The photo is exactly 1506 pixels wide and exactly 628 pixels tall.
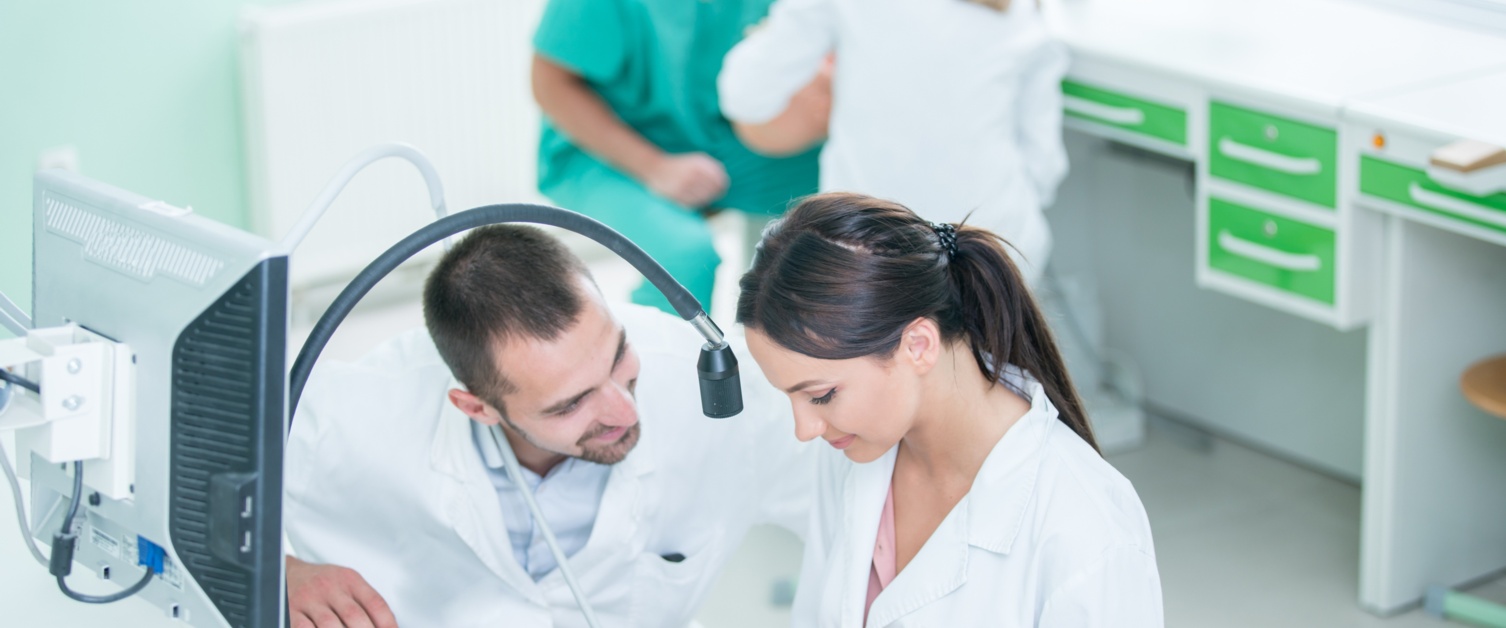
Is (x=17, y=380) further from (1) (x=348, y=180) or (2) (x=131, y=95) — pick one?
(2) (x=131, y=95)

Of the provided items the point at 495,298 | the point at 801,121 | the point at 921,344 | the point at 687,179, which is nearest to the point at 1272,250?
the point at 801,121

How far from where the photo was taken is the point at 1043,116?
2.41m

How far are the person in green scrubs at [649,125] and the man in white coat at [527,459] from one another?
86cm

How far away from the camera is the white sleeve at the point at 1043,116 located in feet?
7.84

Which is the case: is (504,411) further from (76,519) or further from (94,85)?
(94,85)

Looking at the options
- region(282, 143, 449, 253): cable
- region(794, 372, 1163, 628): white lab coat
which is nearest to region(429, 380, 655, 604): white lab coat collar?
region(794, 372, 1163, 628): white lab coat

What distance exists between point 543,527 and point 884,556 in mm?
322

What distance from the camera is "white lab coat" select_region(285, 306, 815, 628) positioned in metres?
1.56

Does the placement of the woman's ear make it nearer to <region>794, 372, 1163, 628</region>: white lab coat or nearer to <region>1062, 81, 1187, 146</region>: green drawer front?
<region>794, 372, 1163, 628</region>: white lab coat

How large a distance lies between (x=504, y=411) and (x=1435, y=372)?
1408 mm

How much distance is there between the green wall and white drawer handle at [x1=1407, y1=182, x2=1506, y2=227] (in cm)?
227

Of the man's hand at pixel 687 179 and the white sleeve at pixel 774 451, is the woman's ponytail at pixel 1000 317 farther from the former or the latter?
the man's hand at pixel 687 179

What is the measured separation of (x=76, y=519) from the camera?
3.88 feet

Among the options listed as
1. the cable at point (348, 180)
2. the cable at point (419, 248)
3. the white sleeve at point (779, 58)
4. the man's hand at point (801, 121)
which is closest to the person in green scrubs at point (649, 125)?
the man's hand at point (801, 121)
